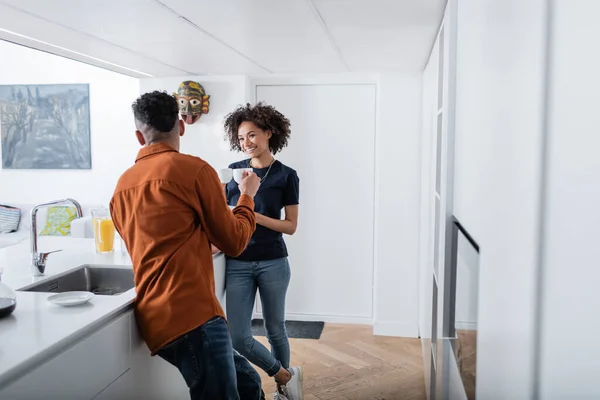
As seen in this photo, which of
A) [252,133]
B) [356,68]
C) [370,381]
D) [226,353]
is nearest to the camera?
[226,353]

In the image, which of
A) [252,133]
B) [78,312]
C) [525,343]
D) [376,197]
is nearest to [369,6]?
[252,133]

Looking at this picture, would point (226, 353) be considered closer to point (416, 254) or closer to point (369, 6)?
point (369, 6)

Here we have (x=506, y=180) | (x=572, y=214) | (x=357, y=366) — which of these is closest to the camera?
(x=572, y=214)

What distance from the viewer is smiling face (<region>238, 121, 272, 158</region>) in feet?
8.48

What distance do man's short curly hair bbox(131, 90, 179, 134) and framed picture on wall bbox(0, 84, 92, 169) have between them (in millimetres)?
3724

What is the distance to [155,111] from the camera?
174 centimetres

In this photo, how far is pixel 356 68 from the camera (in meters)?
3.90

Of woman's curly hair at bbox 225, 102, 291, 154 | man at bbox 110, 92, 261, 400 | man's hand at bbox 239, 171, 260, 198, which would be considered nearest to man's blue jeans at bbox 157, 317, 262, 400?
man at bbox 110, 92, 261, 400

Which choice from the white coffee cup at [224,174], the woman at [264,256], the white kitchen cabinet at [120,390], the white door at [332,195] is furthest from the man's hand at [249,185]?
the white door at [332,195]

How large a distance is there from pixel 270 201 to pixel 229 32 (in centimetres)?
86

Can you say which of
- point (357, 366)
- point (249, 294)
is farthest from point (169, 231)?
point (357, 366)

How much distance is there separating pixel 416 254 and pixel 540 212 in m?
3.36

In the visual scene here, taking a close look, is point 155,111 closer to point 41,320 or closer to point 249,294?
point 41,320

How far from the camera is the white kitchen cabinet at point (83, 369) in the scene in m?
1.25
